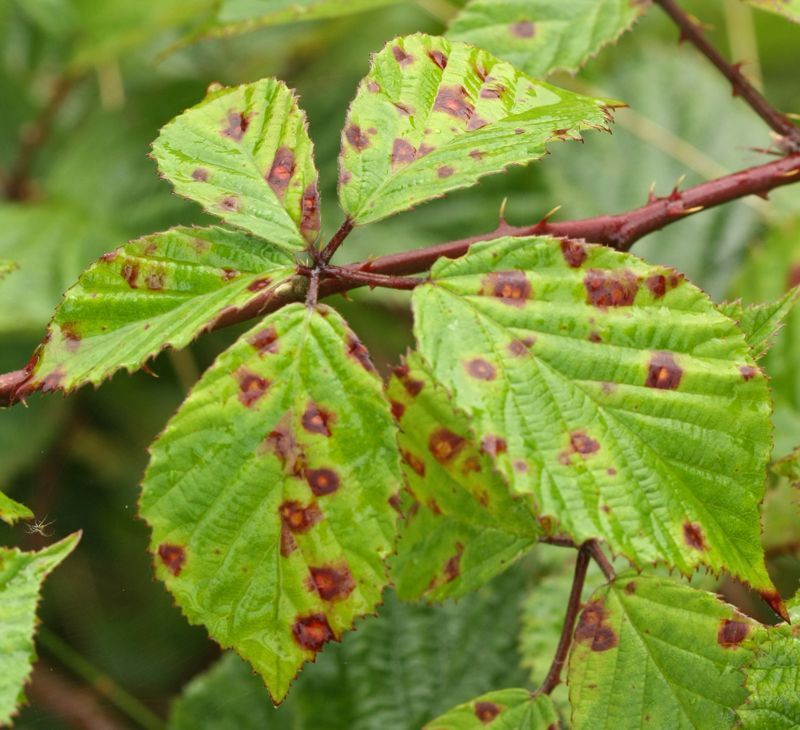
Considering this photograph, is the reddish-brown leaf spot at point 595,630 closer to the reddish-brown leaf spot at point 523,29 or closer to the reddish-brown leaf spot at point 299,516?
the reddish-brown leaf spot at point 299,516

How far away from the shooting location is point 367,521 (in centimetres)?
62

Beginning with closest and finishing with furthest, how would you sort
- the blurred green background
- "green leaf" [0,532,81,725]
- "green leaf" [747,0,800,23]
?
"green leaf" [0,532,81,725], "green leaf" [747,0,800,23], the blurred green background

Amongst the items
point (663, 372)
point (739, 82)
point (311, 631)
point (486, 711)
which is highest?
point (739, 82)

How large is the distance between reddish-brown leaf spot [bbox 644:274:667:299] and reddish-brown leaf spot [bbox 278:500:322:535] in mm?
271

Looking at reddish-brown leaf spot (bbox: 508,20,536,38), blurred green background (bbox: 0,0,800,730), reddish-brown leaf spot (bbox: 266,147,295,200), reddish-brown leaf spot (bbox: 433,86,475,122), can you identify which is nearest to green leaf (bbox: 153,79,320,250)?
reddish-brown leaf spot (bbox: 266,147,295,200)

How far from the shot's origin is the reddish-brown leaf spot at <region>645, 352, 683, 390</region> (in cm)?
66

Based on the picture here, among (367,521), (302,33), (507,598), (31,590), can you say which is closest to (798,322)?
(507,598)

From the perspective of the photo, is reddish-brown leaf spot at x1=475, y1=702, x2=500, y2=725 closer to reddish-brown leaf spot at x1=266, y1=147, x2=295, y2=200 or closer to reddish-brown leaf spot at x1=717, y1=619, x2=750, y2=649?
reddish-brown leaf spot at x1=717, y1=619, x2=750, y2=649

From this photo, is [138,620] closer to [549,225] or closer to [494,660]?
[494,660]

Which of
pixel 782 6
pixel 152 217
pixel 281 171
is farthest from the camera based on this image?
pixel 152 217

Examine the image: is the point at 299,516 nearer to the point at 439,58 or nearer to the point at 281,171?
the point at 281,171

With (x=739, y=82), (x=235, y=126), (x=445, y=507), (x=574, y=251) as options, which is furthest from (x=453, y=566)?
(x=739, y=82)

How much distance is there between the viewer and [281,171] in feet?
2.36

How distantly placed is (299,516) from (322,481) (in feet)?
0.09
